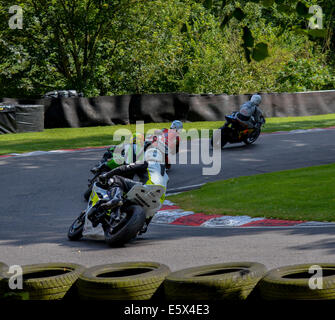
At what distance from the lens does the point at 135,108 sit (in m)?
28.4

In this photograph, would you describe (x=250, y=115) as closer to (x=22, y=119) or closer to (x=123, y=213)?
(x=22, y=119)

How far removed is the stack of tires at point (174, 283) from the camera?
4.64 m

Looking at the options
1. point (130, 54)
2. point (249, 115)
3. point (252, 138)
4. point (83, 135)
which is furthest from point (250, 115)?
point (130, 54)

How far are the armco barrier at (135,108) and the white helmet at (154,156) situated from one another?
19.0m

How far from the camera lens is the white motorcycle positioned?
805 centimetres

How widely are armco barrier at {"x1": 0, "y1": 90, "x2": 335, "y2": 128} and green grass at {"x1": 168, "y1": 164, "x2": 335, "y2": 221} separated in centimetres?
1361

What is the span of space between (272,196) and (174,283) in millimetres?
7786

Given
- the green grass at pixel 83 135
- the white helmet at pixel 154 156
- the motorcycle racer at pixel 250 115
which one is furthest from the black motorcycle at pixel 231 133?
the white helmet at pixel 154 156

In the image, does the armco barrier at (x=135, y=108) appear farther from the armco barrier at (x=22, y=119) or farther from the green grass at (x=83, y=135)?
the armco barrier at (x=22, y=119)

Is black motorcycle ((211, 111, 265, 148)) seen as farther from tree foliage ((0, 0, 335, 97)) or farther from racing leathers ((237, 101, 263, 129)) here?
tree foliage ((0, 0, 335, 97))

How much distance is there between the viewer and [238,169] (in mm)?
16562

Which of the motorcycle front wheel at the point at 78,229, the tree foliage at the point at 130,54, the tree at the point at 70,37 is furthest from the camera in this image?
the tree foliage at the point at 130,54

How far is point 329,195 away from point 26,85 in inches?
1100
